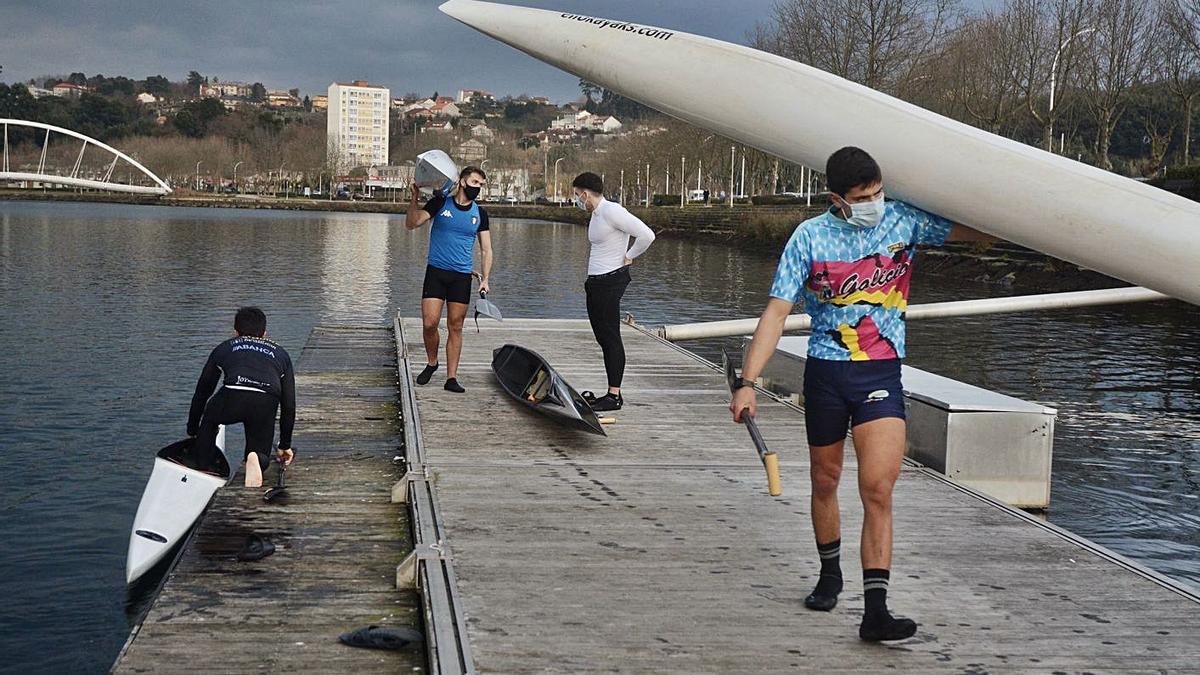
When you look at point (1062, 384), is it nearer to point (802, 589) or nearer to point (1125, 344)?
point (1125, 344)

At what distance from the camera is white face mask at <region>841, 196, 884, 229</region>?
564cm

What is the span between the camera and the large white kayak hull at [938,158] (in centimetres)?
623

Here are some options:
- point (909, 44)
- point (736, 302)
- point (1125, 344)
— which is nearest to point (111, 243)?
point (736, 302)

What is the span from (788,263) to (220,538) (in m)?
3.98

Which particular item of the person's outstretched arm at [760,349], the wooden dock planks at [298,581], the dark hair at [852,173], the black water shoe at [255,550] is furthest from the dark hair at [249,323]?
the dark hair at [852,173]

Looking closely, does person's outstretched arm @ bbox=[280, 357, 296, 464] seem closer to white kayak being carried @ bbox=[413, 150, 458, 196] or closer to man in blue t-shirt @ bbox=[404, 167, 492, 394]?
man in blue t-shirt @ bbox=[404, 167, 492, 394]

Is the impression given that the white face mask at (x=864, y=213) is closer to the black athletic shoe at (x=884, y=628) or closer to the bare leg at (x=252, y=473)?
the black athletic shoe at (x=884, y=628)

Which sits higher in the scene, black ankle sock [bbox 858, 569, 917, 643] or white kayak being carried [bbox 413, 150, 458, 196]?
white kayak being carried [bbox 413, 150, 458, 196]

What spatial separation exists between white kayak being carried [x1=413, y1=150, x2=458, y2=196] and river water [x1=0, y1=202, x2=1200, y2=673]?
411 centimetres

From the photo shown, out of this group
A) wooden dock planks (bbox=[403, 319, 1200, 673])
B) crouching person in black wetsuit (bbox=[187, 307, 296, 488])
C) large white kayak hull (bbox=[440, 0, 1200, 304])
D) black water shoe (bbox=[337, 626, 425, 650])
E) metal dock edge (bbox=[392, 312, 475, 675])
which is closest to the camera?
metal dock edge (bbox=[392, 312, 475, 675])

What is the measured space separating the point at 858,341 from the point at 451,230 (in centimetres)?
706

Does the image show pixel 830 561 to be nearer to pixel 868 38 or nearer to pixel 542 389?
pixel 542 389

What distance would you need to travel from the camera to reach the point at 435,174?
471 inches

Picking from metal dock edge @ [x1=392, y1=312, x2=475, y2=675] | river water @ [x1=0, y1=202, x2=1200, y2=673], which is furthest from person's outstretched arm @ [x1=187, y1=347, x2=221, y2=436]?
river water @ [x1=0, y1=202, x2=1200, y2=673]
